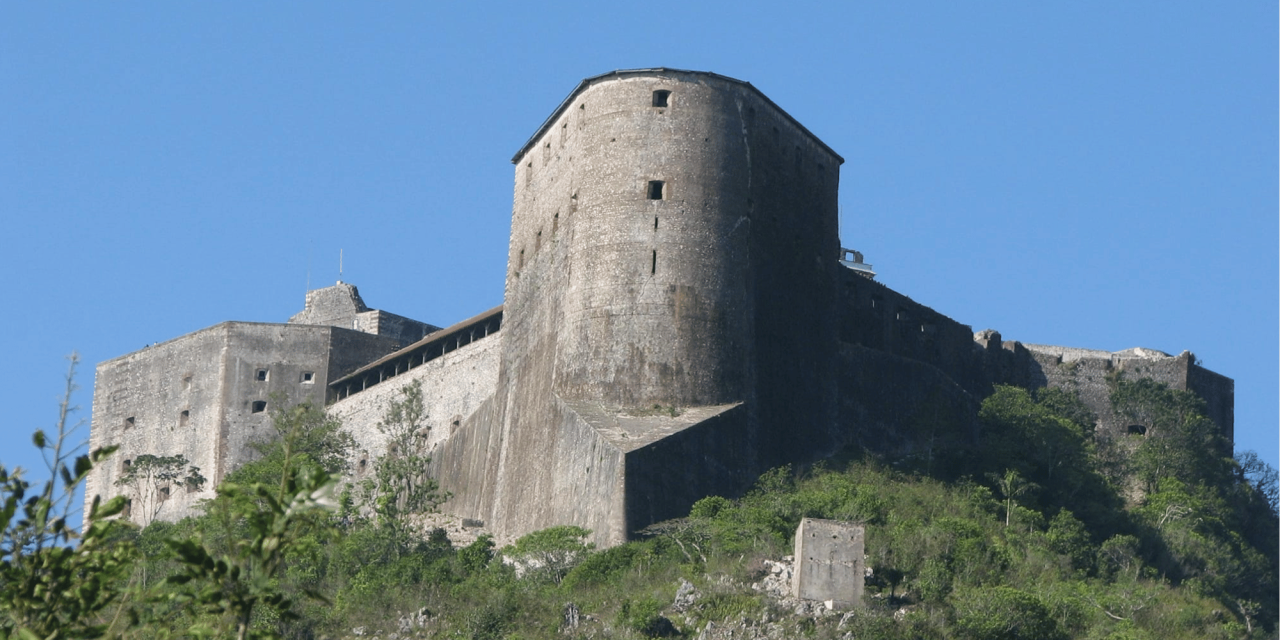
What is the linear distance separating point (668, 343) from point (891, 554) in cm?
641

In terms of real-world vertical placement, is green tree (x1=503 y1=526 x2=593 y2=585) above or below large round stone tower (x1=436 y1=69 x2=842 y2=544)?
below

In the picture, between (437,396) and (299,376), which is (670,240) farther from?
(299,376)

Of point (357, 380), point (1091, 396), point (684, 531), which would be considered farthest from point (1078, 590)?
point (357, 380)

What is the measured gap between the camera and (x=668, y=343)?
42.1 meters

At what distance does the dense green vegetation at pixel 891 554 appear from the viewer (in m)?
37.2

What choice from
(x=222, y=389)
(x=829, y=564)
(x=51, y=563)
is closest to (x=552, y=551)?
(x=829, y=564)

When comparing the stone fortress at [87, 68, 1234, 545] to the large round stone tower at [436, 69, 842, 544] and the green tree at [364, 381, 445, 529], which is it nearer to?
the large round stone tower at [436, 69, 842, 544]

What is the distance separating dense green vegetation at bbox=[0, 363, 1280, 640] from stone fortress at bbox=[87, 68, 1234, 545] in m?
0.97

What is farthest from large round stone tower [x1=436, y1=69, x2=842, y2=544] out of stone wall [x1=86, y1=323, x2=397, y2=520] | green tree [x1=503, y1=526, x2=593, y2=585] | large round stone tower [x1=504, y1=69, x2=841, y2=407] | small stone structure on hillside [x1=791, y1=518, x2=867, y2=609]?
stone wall [x1=86, y1=323, x2=397, y2=520]

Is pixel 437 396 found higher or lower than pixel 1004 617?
higher

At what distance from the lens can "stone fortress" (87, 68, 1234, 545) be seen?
1646 inches

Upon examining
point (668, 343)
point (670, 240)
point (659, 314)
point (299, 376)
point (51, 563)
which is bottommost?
point (51, 563)

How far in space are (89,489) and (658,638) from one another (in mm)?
28624

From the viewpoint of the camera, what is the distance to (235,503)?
12.7 meters
